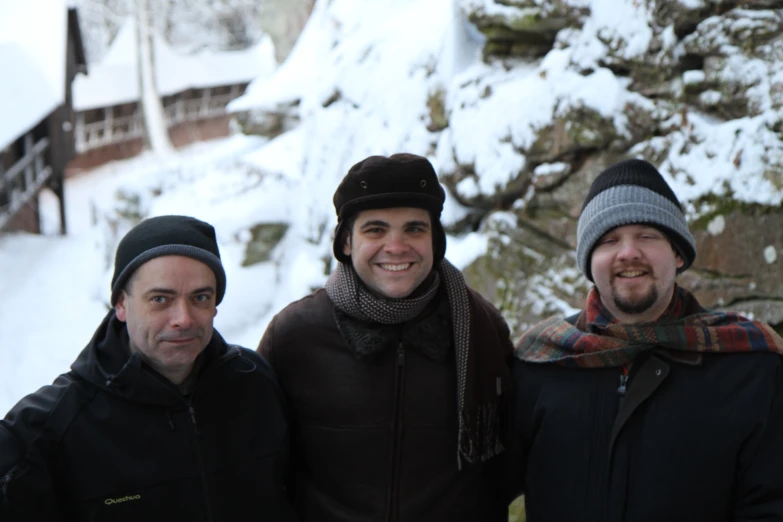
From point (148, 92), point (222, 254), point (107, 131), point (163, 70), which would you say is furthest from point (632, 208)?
point (163, 70)

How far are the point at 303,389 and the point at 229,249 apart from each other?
7936 millimetres

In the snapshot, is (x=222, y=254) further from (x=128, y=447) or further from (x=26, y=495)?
(x=26, y=495)

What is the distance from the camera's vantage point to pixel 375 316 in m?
2.78

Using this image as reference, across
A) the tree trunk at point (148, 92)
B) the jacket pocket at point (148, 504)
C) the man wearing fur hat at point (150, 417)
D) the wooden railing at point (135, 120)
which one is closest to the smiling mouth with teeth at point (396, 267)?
the man wearing fur hat at point (150, 417)

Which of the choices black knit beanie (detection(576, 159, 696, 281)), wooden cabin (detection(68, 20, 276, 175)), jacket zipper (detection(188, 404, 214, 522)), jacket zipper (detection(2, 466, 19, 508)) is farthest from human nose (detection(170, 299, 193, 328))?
wooden cabin (detection(68, 20, 276, 175))

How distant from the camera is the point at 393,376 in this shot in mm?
2803

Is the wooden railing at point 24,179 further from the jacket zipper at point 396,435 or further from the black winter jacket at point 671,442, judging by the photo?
the black winter jacket at point 671,442

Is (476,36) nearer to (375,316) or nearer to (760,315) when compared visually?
(760,315)

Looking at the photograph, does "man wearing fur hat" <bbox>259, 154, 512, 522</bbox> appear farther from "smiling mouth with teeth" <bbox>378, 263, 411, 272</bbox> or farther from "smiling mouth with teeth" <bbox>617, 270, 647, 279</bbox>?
"smiling mouth with teeth" <bbox>617, 270, 647, 279</bbox>

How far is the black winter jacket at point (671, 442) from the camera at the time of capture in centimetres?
236

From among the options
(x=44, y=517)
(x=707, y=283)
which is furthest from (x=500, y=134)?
(x=44, y=517)

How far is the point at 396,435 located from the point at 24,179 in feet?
62.9

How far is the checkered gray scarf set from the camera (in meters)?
2.78

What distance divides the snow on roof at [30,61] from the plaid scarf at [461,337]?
15.6 metres
